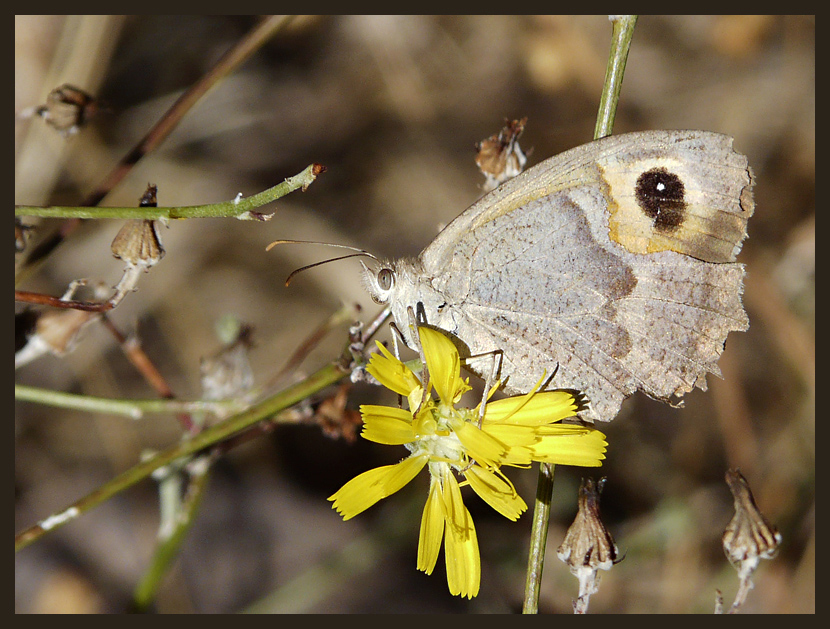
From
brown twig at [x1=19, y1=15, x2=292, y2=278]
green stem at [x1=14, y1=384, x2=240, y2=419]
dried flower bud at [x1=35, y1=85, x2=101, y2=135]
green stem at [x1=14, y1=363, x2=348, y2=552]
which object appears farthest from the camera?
dried flower bud at [x1=35, y1=85, x2=101, y2=135]

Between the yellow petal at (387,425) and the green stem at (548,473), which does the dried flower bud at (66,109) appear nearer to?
the yellow petal at (387,425)

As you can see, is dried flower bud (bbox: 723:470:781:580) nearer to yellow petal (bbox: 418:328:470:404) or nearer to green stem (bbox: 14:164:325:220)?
yellow petal (bbox: 418:328:470:404)

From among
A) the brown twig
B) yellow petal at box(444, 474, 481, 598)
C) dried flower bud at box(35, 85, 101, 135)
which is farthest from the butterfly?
dried flower bud at box(35, 85, 101, 135)

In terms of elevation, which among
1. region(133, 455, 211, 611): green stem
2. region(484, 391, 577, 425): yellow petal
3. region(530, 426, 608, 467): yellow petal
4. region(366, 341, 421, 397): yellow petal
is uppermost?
region(366, 341, 421, 397): yellow petal

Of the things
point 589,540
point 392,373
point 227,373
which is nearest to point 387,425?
point 392,373

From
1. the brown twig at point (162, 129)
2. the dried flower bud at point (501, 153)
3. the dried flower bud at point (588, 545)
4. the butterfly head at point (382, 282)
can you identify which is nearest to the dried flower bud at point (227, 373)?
the brown twig at point (162, 129)

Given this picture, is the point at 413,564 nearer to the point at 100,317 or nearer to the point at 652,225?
the point at 100,317

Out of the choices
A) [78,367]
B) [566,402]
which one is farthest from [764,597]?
[78,367]
